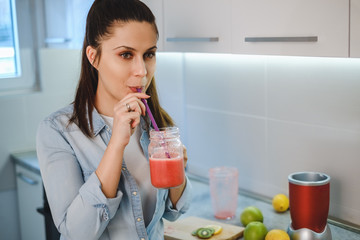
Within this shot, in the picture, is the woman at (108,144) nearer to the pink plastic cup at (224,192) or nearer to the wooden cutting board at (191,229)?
the wooden cutting board at (191,229)

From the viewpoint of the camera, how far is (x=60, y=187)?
1290 millimetres

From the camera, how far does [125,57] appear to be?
136 cm

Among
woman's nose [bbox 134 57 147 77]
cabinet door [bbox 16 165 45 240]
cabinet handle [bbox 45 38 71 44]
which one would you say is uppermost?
cabinet handle [bbox 45 38 71 44]

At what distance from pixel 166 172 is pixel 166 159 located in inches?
1.4

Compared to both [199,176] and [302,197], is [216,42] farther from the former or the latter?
[199,176]

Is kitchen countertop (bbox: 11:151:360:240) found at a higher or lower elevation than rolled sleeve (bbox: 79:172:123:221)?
lower

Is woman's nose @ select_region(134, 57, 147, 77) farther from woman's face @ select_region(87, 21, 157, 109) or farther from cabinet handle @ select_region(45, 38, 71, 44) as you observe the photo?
cabinet handle @ select_region(45, 38, 71, 44)

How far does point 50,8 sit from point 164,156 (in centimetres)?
192

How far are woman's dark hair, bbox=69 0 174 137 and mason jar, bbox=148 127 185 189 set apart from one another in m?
0.21

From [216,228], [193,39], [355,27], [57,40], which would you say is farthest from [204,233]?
[57,40]

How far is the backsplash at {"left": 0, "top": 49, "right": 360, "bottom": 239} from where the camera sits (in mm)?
1766

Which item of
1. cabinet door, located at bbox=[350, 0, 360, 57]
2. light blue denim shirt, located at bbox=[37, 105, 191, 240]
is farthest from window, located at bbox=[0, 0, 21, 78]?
cabinet door, located at bbox=[350, 0, 360, 57]

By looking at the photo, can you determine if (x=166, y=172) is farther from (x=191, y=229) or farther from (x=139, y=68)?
(x=191, y=229)

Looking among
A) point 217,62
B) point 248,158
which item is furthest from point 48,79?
point 248,158
